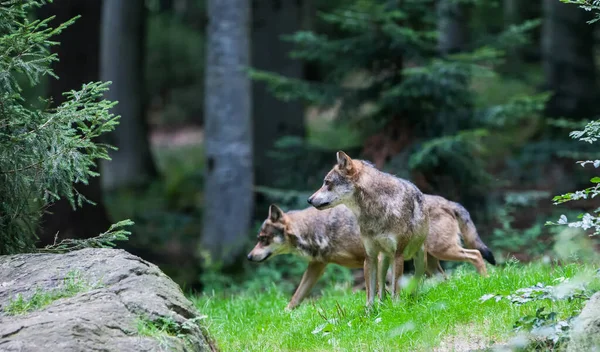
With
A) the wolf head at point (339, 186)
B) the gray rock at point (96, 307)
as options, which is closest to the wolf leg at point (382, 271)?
the wolf head at point (339, 186)

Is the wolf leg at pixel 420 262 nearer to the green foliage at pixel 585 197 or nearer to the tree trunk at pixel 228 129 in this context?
the green foliage at pixel 585 197

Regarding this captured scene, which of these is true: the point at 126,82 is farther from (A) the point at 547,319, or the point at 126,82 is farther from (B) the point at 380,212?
(A) the point at 547,319

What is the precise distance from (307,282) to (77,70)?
25.7 ft

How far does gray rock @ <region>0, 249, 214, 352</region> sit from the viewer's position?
5.36 metres

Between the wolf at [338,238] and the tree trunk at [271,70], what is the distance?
7.09m

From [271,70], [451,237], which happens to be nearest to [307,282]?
[451,237]

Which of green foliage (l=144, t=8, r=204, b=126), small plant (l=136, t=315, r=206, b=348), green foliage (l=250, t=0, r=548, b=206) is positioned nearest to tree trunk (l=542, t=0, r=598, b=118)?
green foliage (l=250, t=0, r=548, b=206)

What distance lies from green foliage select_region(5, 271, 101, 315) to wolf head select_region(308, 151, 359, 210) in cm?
267

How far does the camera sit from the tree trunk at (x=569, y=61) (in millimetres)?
17438

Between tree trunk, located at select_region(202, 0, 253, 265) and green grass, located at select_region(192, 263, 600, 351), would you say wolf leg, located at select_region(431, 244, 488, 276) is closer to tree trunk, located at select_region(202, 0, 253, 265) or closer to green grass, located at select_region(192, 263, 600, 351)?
green grass, located at select_region(192, 263, 600, 351)

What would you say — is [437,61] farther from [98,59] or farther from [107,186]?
[107,186]

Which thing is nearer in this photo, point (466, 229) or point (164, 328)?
point (164, 328)

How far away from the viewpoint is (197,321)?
632 centimetres

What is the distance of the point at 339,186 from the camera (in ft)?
25.8
